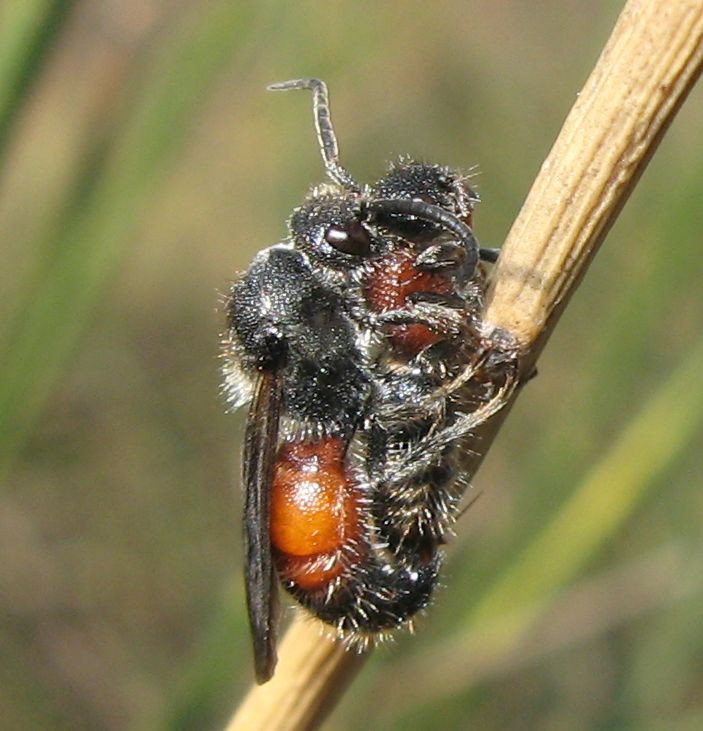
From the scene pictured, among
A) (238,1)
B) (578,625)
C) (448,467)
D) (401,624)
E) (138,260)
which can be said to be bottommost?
(138,260)

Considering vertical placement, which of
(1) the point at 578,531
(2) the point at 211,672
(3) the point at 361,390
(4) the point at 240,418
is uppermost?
(3) the point at 361,390

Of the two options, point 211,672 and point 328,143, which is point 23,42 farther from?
point 211,672

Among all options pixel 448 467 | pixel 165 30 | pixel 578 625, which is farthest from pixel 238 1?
pixel 578 625

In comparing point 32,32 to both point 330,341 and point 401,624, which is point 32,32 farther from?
point 401,624

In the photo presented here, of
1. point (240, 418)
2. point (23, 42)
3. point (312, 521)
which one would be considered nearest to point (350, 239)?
point (312, 521)

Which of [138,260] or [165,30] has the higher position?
[165,30]

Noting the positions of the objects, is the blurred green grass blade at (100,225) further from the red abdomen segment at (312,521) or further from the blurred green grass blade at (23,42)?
the red abdomen segment at (312,521)

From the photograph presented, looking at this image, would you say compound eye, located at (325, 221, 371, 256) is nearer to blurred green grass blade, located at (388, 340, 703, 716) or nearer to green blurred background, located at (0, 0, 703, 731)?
green blurred background, located at (0, 0, 703, 731)
